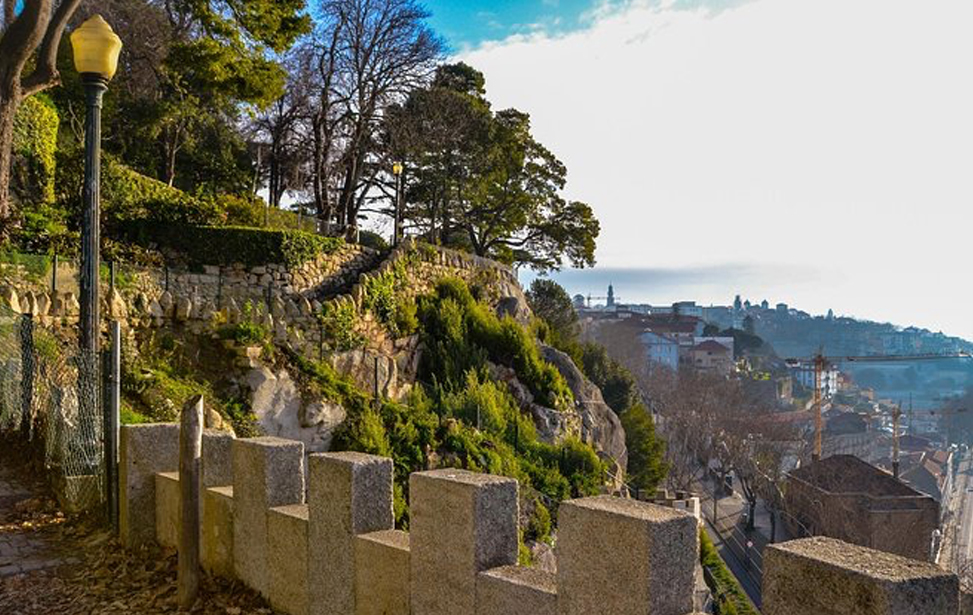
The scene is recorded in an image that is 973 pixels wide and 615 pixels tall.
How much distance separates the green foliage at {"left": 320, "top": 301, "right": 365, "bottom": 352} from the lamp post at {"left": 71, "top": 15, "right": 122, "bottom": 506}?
827 cm

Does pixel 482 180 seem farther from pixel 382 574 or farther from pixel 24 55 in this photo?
pixel 382 574

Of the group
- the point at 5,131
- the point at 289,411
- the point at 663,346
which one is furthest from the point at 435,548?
the point at 663,346

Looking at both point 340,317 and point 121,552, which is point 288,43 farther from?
point 121,552

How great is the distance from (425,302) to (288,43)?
24.4ft

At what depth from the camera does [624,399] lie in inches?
1110

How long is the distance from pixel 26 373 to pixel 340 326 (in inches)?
300

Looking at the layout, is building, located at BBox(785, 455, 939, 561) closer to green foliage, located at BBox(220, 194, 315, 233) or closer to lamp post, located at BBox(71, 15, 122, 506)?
green foliage, located at BBox(220, 194, 315, 233)

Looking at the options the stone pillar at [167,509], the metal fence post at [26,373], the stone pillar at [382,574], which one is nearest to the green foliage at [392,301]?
the metal fence post at [26,373]

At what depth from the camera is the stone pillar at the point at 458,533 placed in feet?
8.86

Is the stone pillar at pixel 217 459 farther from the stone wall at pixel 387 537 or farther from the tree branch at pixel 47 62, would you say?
the tree branch at pixel 47 62

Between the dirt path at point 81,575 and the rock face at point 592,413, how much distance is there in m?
15.0

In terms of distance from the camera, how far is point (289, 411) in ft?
34.4

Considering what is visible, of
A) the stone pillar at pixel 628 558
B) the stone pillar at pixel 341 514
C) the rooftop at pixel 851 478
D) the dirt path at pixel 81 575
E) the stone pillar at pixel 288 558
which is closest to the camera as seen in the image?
the stone pillar at pixel 628 558

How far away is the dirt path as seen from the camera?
3871mm
